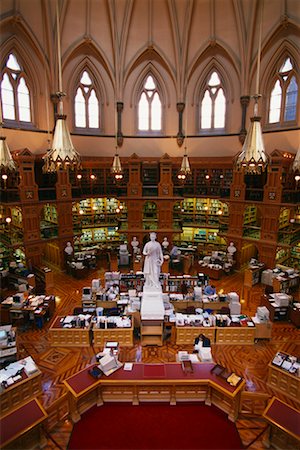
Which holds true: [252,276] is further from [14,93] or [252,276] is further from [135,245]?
[14,93]

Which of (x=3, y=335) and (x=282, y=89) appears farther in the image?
(x=282, y=89)

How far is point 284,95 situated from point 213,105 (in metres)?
3.94

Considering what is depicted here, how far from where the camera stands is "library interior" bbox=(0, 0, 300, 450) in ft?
21.1

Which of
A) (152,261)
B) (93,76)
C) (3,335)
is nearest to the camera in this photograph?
(3,335)

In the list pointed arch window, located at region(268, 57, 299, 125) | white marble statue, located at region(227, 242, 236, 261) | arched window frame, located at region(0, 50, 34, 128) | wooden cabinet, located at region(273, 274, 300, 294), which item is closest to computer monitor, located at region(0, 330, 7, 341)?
wooden cabinet, located at region(273, 274, 300, 294)

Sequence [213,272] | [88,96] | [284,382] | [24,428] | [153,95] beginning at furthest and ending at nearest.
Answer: [153,95], [88,96], [213,272], [284,382], [24,428]

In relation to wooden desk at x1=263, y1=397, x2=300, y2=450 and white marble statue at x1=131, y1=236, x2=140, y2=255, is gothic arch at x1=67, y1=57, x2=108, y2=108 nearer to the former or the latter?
white marble statue at x1=131, y1=236, x2=140, y2=255

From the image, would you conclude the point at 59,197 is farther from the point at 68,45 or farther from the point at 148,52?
the point at 148,52

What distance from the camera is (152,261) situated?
9.43 metres

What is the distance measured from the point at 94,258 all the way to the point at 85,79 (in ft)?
34.2

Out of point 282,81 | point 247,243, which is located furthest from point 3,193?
point 282,81

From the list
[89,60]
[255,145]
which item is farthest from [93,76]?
[255,145]

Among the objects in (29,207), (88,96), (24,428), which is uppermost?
(88,96)

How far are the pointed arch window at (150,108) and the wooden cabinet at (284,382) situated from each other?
15.1 metres
